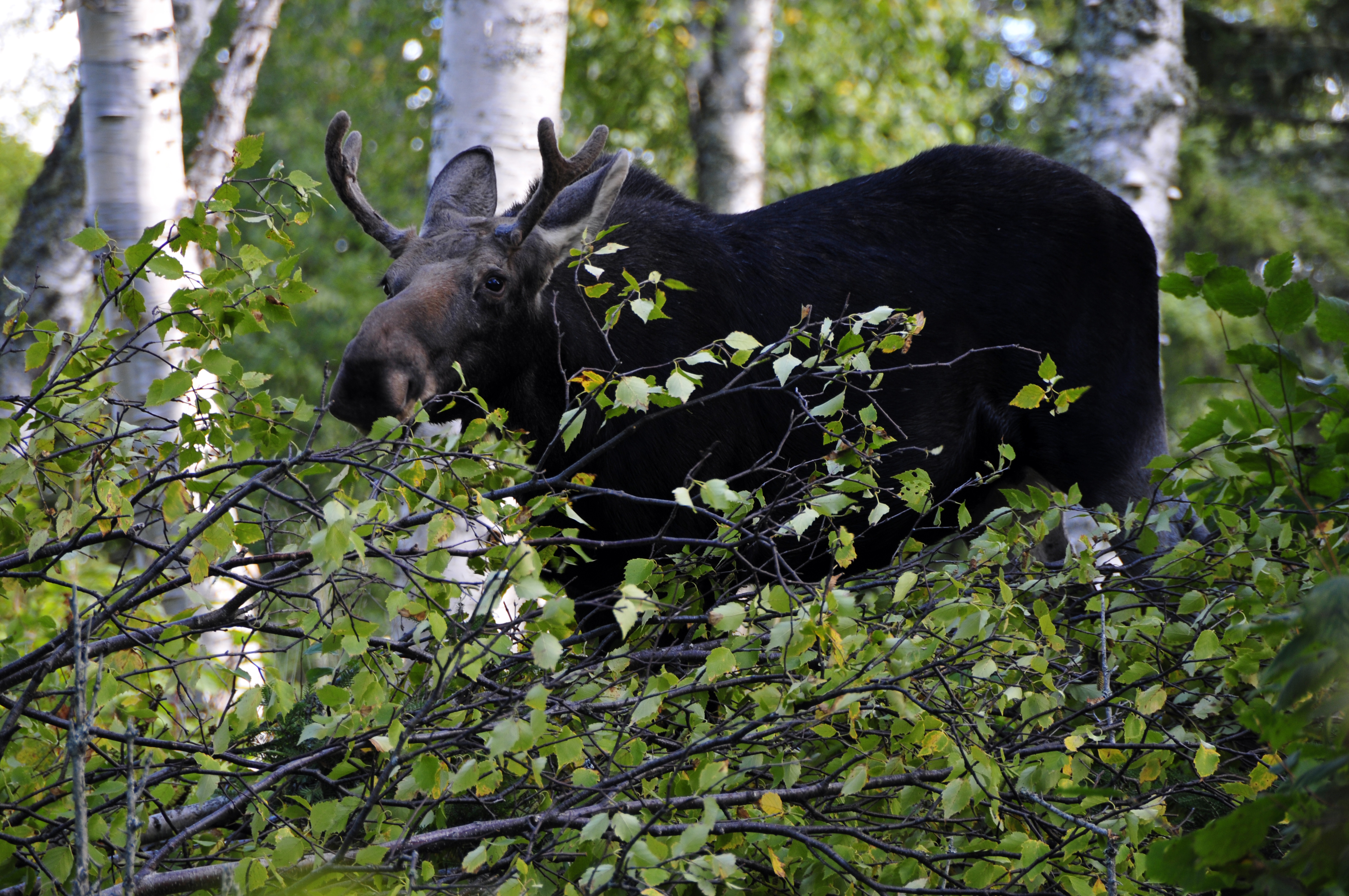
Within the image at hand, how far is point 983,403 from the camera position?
13.5ft

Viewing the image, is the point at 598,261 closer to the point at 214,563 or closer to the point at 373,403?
the point at 373,403

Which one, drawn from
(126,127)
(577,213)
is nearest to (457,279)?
(577,213)

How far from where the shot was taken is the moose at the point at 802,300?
362 cm

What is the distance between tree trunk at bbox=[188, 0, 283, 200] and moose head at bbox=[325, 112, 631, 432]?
3056mm

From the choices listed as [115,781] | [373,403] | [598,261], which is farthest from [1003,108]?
[115,781]

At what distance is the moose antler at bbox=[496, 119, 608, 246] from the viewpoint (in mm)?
3451

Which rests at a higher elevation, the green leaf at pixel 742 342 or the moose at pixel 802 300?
the green leaf at pixel 742 342

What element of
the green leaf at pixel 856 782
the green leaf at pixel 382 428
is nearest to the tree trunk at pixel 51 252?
the green leaf at pixel 382 428

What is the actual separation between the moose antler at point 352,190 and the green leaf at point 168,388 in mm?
1598

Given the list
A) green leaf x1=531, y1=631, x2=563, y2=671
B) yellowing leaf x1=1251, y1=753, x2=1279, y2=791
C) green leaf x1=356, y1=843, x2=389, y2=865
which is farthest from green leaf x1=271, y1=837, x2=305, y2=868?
yellowing leaf x1=1251, y1=753, x2=1279, y2=791

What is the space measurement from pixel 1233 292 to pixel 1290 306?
5.4 inches

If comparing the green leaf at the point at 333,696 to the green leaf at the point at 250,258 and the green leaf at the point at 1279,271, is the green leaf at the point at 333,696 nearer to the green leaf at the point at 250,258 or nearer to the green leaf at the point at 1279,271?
the green leaf at the point at 250,258

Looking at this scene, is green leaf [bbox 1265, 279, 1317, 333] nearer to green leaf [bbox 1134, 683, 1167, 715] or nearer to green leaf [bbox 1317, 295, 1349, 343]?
green leaf [bbox 1317, 295, 1349, 343]

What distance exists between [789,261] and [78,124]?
6126 mm
